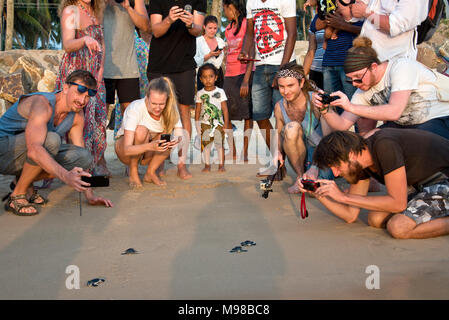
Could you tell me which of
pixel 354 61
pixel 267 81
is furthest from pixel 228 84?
pixel 354 61

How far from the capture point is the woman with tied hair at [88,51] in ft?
14.9

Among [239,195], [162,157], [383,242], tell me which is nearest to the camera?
[383,242]

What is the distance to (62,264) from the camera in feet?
8.99

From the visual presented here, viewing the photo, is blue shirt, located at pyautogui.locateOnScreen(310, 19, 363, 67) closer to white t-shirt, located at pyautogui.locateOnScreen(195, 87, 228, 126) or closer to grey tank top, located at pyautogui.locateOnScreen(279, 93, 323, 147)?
grey tank top, located at pyautogui.locateOnScreen(279, 93, 323, 147)

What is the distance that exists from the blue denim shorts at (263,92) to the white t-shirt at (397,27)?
125 cm

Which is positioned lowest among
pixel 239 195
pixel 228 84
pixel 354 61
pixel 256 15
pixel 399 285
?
pixel 239 195

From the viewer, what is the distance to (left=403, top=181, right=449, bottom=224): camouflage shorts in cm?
304

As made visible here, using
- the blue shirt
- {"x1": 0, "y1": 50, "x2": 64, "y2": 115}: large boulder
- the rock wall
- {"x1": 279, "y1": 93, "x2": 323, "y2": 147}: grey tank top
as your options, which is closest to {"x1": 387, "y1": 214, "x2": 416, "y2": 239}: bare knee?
{"x1": 279, "y1": 93, "x2": 323, "y2": 147}: grey tank top

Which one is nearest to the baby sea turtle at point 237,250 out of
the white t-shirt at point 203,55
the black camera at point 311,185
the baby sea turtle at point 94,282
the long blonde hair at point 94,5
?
the black camera at point 311,185

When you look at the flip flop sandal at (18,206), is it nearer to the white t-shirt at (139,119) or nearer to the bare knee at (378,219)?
the white t-shirt at (139,119)

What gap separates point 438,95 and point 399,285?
1.82 meters

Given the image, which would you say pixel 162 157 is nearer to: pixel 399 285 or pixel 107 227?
pixel 107 227

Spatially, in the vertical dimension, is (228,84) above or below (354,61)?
below

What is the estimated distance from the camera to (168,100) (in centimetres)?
469
